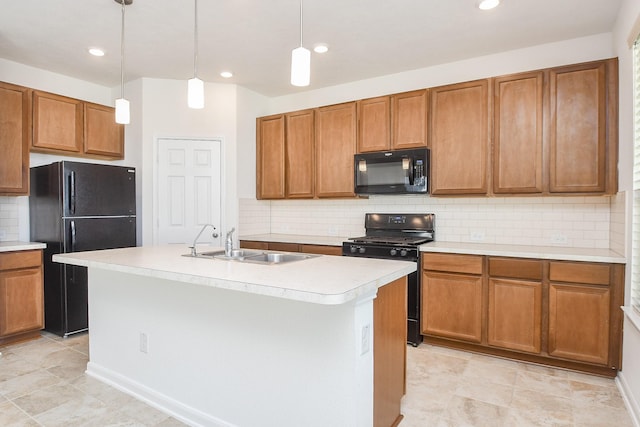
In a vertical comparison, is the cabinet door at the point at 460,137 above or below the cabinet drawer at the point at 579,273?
above

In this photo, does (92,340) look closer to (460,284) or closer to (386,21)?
(460,284)

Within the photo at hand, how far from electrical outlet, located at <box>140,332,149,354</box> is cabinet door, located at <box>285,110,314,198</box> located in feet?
7.93

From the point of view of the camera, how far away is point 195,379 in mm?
2236

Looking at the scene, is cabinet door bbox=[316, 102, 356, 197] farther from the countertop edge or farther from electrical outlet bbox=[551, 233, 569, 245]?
the countertop edge

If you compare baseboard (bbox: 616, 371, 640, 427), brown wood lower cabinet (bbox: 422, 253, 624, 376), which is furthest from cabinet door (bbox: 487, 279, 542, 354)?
baseboard (bbox: 616, 371, 640, 427)

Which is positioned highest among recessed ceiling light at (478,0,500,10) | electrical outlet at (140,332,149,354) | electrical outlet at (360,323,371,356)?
recessed ceiling light at (478,0,500,10)

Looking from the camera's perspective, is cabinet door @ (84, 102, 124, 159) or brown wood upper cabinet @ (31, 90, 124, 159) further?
cabinet door @ (84, 102, 124, 159)

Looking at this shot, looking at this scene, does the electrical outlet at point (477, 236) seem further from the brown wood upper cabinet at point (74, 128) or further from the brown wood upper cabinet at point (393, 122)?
the brown wood upper cabinet at point (74, 128)

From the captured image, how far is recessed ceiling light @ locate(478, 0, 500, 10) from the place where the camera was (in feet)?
8.75

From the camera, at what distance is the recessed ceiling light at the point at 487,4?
2.67 meters

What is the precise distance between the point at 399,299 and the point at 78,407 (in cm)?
207

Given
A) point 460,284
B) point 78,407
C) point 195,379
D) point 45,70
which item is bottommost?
point 78,407

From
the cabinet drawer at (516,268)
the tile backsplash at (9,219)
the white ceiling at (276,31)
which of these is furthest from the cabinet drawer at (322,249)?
the tile backsplash at (9,219)

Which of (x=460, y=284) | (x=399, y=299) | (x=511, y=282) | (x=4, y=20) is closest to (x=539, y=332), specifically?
(x=511, y=282)
